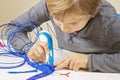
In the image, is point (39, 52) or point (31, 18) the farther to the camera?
point (31, 18)

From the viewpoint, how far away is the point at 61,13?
29.4 inches

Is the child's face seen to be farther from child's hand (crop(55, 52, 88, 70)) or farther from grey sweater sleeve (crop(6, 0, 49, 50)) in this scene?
grey sweater sleeve (crop(6, 0, 49, 50))

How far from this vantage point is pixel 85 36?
3.10 feet

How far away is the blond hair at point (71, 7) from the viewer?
28.8 inches

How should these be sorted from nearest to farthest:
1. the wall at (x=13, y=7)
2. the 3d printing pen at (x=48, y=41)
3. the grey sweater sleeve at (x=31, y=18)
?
the 3d printing pen at (x=48, y=41) → the grey sweater sleeve at (x=31, y=18) → the wall at (x=13, y=7)

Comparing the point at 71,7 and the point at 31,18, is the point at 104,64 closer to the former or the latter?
the point at 71,7

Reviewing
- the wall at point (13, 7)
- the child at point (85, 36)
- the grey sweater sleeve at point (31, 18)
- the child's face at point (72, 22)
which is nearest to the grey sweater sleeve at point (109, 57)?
the child at point (85, 36)

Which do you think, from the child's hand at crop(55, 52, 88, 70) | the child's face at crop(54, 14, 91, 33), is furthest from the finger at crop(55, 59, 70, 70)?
the child's face at crop(54, 14, 91, 33)

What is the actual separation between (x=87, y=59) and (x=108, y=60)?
7 centimetres

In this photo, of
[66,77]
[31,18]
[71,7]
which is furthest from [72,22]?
[31,18]

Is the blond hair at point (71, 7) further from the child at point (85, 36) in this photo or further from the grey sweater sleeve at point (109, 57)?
the grey sweater sleeve at point (109, 57)

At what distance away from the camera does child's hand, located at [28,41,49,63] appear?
86 centimetres

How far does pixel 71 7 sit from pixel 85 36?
0.23 metres

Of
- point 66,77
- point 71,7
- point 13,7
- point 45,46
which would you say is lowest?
point 66,77
